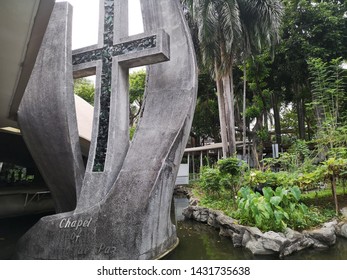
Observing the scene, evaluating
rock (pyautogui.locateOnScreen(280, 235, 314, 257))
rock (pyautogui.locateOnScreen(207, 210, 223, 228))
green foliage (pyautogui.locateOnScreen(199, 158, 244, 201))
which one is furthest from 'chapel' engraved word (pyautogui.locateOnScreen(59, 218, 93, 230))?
green foliage (pyautogui.locateOnScreen(199, 158, 244, 201))

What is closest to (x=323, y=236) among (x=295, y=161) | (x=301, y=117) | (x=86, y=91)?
(x=295, y=161)

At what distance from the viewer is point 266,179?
784 cm

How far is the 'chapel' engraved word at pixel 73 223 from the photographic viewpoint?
15.2ft

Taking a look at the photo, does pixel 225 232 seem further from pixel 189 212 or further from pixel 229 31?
pixel 229 31

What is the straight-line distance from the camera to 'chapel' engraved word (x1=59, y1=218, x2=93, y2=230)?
4.64m

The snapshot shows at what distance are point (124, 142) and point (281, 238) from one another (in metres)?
3.56

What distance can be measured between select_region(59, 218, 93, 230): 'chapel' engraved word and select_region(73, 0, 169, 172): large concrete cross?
1114 millimetres

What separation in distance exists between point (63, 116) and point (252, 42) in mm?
10838

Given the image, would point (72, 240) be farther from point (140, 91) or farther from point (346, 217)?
point (140, 91)

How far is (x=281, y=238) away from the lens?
4828mm

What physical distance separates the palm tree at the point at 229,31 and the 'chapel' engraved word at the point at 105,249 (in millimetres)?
9361

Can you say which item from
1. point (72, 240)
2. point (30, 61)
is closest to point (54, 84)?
point (30, 61)

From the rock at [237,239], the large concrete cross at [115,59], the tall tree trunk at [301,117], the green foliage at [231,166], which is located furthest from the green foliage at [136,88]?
the rock at [237,239]

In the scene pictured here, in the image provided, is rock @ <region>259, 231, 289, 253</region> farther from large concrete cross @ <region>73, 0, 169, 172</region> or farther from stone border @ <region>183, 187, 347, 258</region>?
large concrete cross @ <region>73, 0, 169, 172</region>
